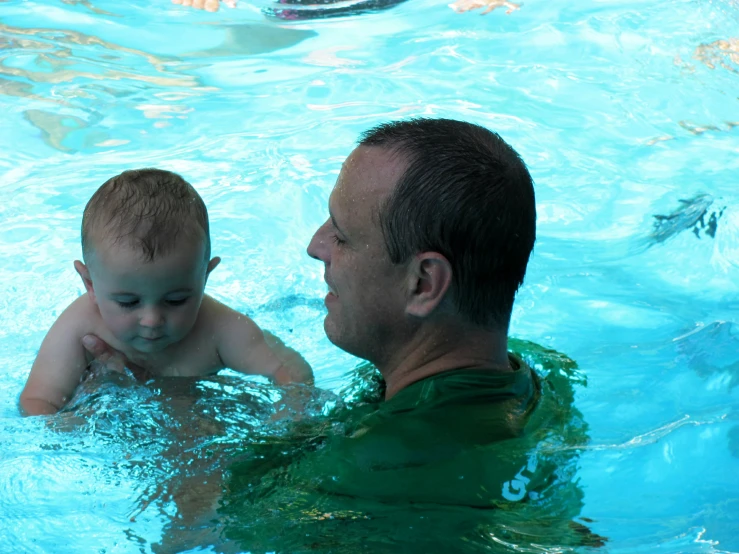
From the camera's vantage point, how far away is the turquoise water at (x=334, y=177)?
2883 millimetres

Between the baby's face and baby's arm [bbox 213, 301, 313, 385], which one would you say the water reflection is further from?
the baby's face

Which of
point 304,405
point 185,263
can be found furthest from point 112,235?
point 304,405

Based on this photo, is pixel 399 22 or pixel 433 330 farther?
pixel 399 22

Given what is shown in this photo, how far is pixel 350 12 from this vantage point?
8086 mm

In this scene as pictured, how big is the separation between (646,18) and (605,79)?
1348 millimetres

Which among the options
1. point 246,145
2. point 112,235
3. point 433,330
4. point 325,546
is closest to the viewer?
point 325,546

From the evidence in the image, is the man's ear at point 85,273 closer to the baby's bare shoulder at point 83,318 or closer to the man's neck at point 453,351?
the baby's bare shoulder at point 83,318

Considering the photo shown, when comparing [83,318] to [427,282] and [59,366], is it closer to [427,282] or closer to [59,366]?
[59,366]

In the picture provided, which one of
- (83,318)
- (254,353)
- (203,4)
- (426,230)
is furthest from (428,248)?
(203,4)

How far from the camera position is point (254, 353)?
129 inches

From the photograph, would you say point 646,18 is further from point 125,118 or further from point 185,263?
point 185,263

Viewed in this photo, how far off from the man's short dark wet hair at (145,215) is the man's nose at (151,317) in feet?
0.64

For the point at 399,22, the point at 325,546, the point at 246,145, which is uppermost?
the point at 399,22

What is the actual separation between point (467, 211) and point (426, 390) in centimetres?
49
